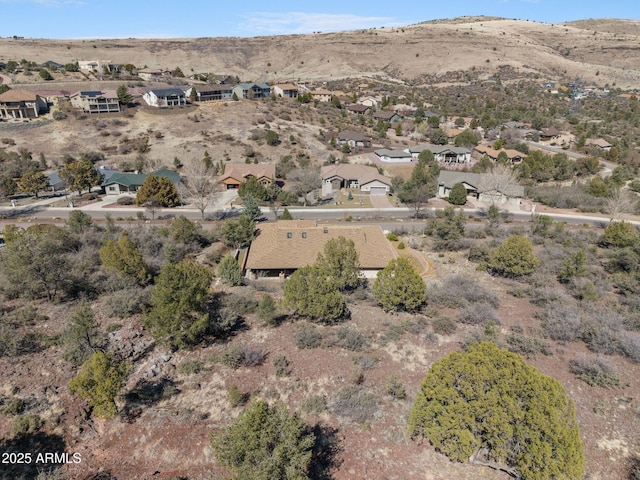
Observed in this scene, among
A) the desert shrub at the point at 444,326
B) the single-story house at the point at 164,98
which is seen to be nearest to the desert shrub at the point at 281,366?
A: the desert shrub at the point at 444,326

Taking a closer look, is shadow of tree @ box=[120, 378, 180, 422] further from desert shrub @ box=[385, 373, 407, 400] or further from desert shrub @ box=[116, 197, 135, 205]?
desert shrub @ box=[116, 197, 135, 205]

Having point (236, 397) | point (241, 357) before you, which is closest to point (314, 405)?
point (236, 397)

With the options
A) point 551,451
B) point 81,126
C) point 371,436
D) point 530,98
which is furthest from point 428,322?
point 530,98

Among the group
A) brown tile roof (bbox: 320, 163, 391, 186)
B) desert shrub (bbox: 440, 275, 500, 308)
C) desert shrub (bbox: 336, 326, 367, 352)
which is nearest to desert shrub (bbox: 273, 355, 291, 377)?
desert shrub (bbox: 336, 326, 367, 352)

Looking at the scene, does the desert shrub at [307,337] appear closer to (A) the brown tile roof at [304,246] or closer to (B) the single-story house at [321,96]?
(A) the brown tile roof at [304,246]

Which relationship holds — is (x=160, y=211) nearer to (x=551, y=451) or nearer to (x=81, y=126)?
(x=81, y=126)
